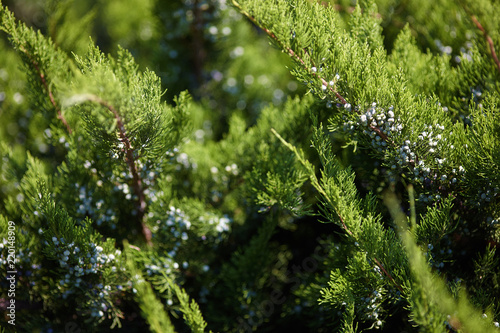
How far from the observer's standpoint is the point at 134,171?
742 millimetres

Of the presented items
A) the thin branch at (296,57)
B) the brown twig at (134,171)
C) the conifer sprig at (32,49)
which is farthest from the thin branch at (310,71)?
the conifer sprig at (32,49)

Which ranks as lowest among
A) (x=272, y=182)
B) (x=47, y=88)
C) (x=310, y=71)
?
(x=272, y=182)

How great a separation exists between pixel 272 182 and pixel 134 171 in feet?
0.94

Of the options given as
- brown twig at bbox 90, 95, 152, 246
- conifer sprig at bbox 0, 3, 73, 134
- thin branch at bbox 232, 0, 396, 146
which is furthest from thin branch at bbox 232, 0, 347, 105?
conifer sprig at bbox 0, 3, 73, 134

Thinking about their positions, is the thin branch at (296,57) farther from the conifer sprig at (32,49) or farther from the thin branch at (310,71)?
the conifer sprig at (32,49)

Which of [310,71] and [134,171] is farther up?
[310,71]

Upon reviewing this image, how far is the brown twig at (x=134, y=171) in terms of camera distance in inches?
23.3

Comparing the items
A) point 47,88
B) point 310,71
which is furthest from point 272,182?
point 47,88

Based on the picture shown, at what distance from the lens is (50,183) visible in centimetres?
84

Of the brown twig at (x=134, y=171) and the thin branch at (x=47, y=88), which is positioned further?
the thin branch at (x=47, y=88)

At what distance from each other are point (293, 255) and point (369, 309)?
1.37ft

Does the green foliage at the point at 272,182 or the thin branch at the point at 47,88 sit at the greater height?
the thin branch at the point at 47,88

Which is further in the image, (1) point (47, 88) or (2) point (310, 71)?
(1) point (47, 88)

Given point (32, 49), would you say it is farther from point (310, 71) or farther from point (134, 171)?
point (310, 71)
